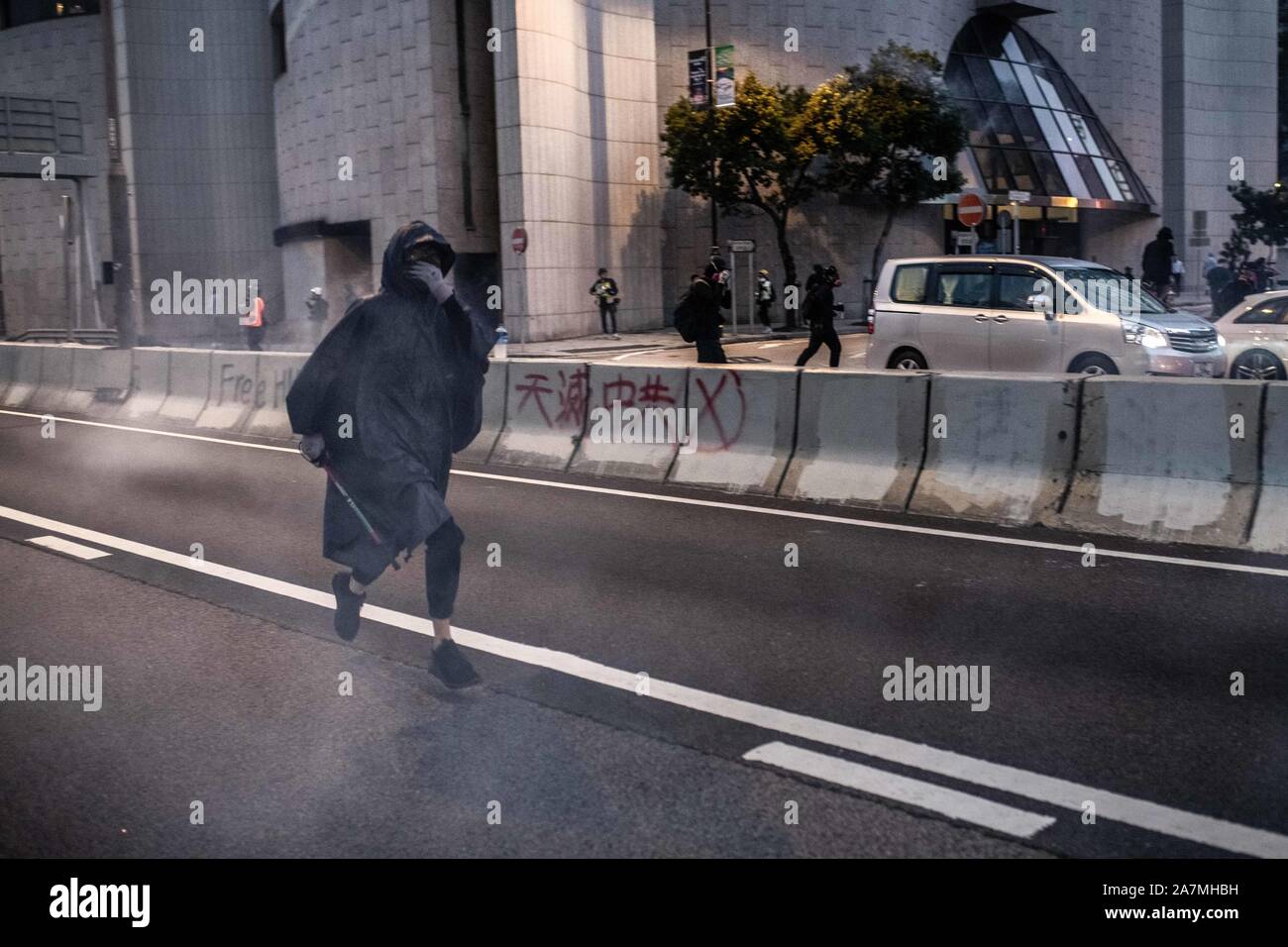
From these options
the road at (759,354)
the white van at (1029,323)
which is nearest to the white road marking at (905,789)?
the white van at (1029,323)

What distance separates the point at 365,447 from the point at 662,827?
7.38ft

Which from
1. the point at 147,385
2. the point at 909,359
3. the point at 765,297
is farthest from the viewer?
the point at 765,297

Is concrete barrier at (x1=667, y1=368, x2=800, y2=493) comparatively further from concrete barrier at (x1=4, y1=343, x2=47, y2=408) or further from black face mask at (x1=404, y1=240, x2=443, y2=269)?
concrete barrier at (x1=4, y1=343, x2=47, y2=408)

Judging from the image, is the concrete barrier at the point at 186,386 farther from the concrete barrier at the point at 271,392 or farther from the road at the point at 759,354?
the road at the point at 759,354

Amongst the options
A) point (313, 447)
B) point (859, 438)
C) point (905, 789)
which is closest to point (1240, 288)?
point (859, 438)

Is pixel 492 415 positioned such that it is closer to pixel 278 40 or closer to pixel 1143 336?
pixel 1143 336

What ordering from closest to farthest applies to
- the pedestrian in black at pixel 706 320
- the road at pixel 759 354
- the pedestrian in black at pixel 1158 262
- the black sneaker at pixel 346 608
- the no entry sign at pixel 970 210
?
the black sneaker at pixel 346 608
the pedestrian in black at pixel 706 320
the no entry sign at pixel 970 210
the pedestrian in black at pixel 1158 262
the road at pixel 759 354

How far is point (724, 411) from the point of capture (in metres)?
11.7

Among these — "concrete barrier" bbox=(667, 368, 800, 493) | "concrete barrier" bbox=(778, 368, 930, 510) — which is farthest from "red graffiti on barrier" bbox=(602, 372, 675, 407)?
"concrete barrier" bbox=(778, 368, 930, 510)

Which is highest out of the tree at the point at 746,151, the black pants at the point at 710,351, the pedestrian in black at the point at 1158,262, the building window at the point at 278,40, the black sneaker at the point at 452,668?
the building window at the point at 278,40

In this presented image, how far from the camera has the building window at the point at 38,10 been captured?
5172 centimetres

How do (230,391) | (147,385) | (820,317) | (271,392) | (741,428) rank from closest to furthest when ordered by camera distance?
(741,428) < (271,392) < (230,391) < (147,385) < (820,317)

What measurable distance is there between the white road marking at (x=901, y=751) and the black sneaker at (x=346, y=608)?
28.5 inches

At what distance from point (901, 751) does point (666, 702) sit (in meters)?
1.04
